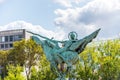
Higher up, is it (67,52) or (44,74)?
(67,52)

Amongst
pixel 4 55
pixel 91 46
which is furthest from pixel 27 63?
pixel 91 46

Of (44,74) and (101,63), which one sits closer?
(101,63)

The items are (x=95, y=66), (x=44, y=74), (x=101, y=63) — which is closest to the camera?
(x=101, y=63)

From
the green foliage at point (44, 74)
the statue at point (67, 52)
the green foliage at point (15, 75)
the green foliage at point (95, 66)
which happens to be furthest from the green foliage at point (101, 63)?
the statue at point (67, 52)

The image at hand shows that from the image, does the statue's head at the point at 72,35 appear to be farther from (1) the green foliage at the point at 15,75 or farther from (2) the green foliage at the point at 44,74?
(2) the green foliage at the point at 44,74

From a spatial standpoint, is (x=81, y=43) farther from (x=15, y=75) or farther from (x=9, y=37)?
(x=9, y=37)

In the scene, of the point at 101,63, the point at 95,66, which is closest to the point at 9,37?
the point at 95,66

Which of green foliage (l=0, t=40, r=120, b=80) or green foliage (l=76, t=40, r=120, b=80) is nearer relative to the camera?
green foliage (l=0, t=40, r=120, b=80)

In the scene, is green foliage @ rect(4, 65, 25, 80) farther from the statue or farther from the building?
the building

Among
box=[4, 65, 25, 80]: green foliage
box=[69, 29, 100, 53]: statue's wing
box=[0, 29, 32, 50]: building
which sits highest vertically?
box=[0, 29, 32, 50]: building

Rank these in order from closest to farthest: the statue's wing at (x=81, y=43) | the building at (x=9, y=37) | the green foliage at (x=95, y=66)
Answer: the statue's wing at (x=81, y=43) < the green foliage at (x=95, y=66) < the building at (x=9, y=37)

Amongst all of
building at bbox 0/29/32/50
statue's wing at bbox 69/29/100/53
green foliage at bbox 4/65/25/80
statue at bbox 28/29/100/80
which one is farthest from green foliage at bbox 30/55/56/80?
building at bbox 0/29/32/50

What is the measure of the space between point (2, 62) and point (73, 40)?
44.1 meters

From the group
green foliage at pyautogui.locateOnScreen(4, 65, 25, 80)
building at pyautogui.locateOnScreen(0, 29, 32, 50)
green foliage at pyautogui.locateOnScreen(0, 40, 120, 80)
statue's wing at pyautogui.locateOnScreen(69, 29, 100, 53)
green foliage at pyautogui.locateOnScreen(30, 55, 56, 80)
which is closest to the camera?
statue's wing at pyautogui.locateOnScreen(69, 29, 100, 53)
